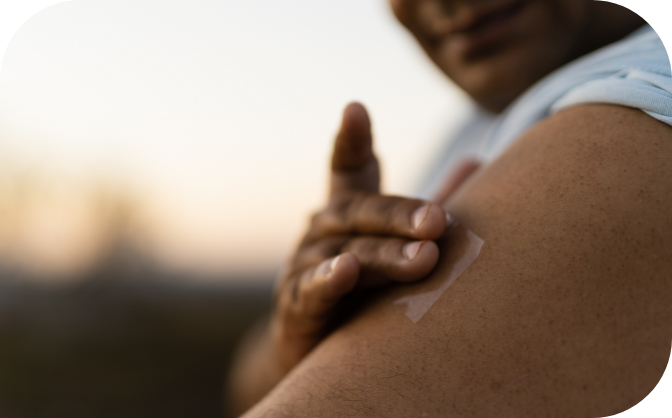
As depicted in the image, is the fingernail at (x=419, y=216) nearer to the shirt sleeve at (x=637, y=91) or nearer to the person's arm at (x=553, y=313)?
the person's arm at (x=553, y=313)

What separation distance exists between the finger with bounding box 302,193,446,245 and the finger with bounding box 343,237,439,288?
0.03 metres

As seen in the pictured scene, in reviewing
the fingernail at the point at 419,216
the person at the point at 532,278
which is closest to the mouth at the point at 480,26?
the person at the point at 532,278

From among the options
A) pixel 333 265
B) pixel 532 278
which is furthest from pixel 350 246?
pixel 532 278

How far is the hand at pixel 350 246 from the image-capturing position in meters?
0.85

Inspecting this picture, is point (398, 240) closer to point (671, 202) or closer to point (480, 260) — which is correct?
point (480, 260)

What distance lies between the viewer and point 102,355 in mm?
5301

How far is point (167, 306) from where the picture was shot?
308 inches

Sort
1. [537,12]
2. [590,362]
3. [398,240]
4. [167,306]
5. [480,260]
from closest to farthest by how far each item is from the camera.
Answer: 1. [590,362]
2. [480,260]
3. [398,240]
4. [537,12]
5. [167,306]

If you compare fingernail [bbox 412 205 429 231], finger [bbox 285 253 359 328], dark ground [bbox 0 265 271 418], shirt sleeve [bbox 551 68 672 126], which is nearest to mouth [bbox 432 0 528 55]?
shirt sleeve [bbox 551 68 672 126]

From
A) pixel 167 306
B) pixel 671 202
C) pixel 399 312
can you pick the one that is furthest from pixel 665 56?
pixel 167 306

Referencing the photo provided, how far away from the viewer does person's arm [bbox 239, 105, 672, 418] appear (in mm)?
639

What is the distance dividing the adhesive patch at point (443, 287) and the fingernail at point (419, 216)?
0.10 meters

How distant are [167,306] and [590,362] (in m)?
8.17

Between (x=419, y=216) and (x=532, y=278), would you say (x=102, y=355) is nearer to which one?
(x=419, y=216)
